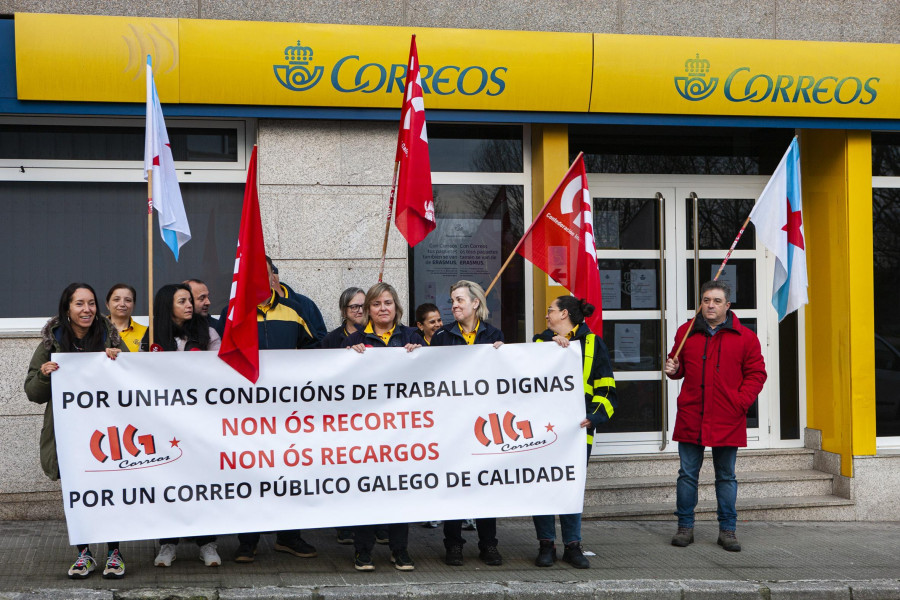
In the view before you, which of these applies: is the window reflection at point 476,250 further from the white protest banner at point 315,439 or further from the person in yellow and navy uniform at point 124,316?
the person in yellow and navy uniform at point 124,316

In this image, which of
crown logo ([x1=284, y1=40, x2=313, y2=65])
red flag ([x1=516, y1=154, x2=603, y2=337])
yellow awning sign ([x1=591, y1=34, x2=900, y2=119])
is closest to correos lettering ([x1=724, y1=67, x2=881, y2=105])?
yellow awning sign ([x1=591, y1=34, x2=900, y2=119])

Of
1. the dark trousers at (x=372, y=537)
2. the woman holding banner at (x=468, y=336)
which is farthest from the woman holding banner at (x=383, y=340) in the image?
the woman holding banner at (x=468, y=336)

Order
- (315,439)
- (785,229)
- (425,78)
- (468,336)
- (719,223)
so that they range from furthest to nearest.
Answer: (719,223)
(425,78)
(785,229)
(468,336)
(315,439)

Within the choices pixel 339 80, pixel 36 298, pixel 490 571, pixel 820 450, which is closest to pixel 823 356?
pixel 820 450

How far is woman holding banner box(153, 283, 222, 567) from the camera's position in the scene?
6.11m

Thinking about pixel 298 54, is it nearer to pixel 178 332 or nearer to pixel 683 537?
pixel 178 332

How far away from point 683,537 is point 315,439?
9.41 feet

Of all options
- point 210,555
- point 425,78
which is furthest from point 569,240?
point 210,555

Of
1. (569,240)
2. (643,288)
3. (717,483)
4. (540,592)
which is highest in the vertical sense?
(569,240)

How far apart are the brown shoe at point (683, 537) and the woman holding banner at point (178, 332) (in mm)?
3226

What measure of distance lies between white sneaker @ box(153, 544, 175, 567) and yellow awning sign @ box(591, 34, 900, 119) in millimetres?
4727

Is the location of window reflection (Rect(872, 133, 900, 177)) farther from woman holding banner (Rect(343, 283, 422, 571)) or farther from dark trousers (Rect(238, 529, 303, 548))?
dark trousers (Rect(238, 529, 303, 548))

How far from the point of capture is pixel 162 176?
602 cm

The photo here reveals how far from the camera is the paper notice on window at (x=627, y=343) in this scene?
8.95m
